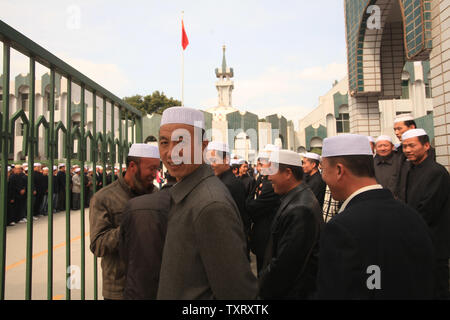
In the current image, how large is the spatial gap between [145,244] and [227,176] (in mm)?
3180

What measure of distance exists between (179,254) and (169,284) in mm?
146

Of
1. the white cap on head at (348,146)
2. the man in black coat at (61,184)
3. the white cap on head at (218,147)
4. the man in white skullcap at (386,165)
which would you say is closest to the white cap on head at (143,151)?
the white cap on head at (348,146)

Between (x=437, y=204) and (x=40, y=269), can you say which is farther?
(x=40, y=269)

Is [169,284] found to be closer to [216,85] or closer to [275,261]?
[275,261]

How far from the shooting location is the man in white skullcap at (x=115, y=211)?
7.19 feet

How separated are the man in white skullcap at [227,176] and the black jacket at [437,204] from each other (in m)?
2.25

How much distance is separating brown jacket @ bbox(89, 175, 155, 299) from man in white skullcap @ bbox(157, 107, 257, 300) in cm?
86

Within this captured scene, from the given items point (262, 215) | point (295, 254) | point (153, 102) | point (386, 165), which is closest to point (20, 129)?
point (295, 254)

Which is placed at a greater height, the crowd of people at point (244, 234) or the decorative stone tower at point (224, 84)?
the decorative stone tower at point (224, 84)

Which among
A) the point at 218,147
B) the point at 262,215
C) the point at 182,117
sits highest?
the point at 218,147

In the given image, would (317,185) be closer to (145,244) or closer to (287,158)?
(287,158)

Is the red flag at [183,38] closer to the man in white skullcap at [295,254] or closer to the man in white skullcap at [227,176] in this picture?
the man in white skullcap at [227,176]

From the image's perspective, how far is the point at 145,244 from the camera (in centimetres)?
176

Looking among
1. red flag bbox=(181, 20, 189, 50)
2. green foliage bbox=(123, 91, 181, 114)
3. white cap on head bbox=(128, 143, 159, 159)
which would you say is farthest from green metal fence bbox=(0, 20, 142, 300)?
green foliage bbox=(123, 91, 181, 114)
